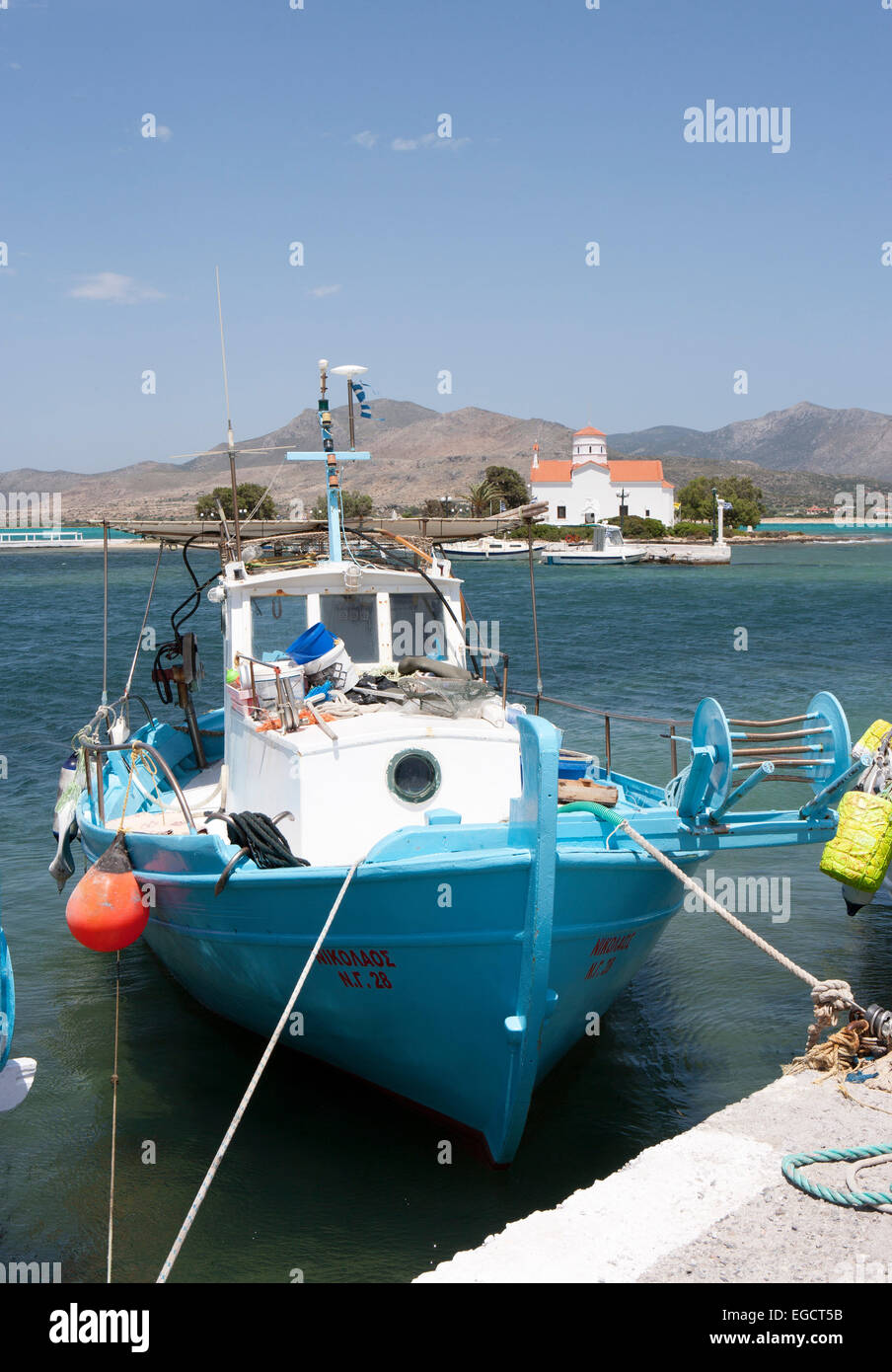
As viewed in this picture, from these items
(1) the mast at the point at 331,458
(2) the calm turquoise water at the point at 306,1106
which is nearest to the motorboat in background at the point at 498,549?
(2) the calm turquoise water at the point at 306,1106

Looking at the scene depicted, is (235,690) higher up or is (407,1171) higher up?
(235,690)

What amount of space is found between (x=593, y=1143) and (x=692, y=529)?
130067 mm

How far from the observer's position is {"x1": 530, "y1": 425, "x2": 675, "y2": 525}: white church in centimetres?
13412

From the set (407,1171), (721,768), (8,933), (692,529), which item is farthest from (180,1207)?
(692,529)

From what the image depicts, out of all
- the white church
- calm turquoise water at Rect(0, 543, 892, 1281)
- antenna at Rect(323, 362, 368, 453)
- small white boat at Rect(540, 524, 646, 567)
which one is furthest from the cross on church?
antenna at Rect(323, 362, 368, 453)

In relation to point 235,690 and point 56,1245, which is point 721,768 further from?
point 56,1245

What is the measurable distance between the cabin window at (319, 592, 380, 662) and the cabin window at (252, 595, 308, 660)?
22 cm

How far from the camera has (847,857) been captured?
25.0 ft

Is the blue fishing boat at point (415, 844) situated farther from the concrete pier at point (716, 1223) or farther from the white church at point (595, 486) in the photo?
the white church at point (595, 486)

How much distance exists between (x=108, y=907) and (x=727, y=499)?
150308mm

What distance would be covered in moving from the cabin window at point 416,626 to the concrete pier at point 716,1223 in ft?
17.4
